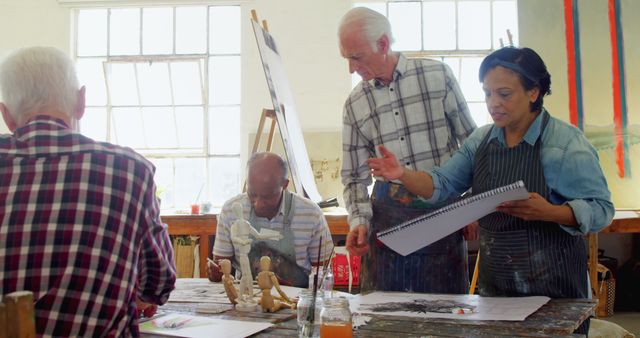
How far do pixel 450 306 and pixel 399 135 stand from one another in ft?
2.46

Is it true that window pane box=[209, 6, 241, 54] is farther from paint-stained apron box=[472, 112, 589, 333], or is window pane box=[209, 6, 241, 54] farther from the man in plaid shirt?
the man in plaid shirt

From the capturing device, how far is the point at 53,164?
1.13 meters

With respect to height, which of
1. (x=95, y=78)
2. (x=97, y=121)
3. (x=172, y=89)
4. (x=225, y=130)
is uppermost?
(x=95, y=78)

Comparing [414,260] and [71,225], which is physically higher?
[71,225]

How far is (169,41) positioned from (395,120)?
4454 millimetres

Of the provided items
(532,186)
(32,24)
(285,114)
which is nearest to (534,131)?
(532,186)

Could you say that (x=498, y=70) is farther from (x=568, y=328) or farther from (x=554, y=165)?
(x=568, y=328)

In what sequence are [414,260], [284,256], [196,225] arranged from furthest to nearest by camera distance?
[196,225], [284,256], [414,260]

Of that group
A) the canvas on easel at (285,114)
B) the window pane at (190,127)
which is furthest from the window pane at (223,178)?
→ the canvas on easel at (285,114)

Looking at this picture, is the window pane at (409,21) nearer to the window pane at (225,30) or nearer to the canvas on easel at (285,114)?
the window pane at (225,30)

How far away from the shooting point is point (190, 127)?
6137 mm

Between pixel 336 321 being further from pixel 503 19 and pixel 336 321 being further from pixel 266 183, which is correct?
pixel 503 19

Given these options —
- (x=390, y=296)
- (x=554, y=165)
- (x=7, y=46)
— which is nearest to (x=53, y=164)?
(x=390, y=296)

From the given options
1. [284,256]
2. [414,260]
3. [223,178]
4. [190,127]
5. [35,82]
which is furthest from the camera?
[190,127]
